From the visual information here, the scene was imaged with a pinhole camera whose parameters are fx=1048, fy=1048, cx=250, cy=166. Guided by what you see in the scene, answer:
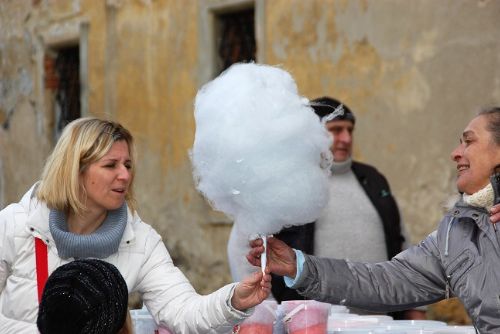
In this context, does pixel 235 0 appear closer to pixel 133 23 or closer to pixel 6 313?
pixel 133 23

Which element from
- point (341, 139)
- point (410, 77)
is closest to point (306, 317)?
point (341, 139)

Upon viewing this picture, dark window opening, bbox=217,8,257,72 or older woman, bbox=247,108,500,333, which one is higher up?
dark window opening, bbox=217,8,257,72

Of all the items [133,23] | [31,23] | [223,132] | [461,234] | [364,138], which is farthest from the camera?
[31,23]

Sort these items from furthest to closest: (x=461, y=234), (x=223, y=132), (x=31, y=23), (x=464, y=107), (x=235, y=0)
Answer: (x=31, y=23), (x=235, y=0), (x=464, y=107), (x=461, y=234), (x=223, y=132)

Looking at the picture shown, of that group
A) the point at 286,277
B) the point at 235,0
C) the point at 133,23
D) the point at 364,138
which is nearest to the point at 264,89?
the point at 286,277

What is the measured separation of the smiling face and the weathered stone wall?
213cm

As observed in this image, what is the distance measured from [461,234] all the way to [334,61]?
4.94m

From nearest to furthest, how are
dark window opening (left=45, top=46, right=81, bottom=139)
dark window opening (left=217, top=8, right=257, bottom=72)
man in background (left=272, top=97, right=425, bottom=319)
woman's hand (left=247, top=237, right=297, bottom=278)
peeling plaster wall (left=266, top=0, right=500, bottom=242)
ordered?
woman's hand (left=247, top=237, right=297, bottom=278)
man in background (left=272, top=97, right=425, bottom=319)
peeling plaster wall (left=266, top=0, right=500, bottom=242)
dark window opening (left=217, top=8, right=257, bottom=72)
dark window opening (left=45, top=46, right=81, bottom=139)

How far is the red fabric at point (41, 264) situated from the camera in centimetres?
328

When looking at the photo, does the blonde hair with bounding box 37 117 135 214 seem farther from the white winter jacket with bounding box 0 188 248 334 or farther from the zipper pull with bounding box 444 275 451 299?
the zipper pull with bounding box 444 275 451 299

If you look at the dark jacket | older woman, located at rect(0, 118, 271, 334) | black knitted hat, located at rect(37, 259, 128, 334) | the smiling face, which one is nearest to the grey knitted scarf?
older woman, located at rect(0, 118, 271, 334)

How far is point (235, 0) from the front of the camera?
30.2ft

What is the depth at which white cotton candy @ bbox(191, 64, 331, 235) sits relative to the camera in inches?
115

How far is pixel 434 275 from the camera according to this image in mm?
3256
